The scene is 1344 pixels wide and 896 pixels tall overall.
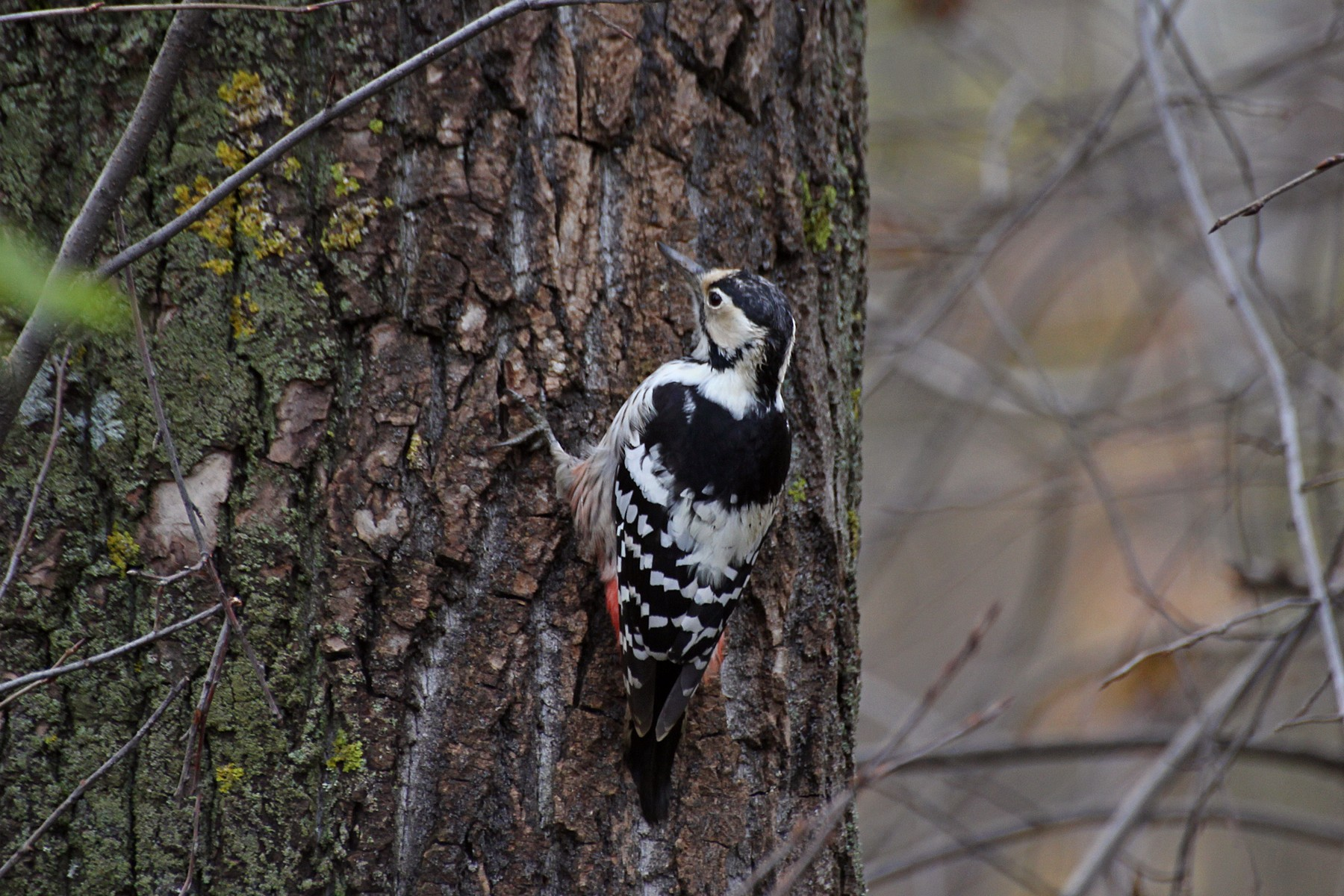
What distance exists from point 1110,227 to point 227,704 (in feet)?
18.7

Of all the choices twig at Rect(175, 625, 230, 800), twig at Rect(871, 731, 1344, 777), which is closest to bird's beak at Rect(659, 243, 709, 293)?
twig at Rect(175, 625, 230, 800)

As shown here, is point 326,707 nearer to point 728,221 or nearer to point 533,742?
point 533,742

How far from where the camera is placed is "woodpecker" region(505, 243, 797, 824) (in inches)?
85.4

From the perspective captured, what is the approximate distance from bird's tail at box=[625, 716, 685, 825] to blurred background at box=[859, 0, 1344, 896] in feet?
4.19

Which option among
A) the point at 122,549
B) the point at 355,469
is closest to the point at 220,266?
the point at 355,469

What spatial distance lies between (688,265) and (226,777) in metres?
1.39

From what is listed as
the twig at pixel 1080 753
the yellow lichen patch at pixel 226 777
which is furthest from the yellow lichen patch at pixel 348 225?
the twig at pixel 1080 753

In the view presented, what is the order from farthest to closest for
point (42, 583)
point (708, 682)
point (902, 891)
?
point (902, 891) < point (708, 682) < point (42, 583)

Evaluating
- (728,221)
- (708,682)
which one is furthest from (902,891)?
(728,221)

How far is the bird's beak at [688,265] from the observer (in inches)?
88.7

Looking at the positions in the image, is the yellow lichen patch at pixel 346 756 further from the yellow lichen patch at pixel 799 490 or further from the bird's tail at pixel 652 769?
the yellow lichen patch at pixel 799 490

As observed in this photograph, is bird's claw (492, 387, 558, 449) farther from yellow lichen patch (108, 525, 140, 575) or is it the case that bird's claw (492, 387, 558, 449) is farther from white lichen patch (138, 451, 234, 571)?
yellow lichen patch (108, 525, 140, 575)

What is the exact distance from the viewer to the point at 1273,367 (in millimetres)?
2549

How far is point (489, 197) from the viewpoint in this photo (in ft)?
6.91
